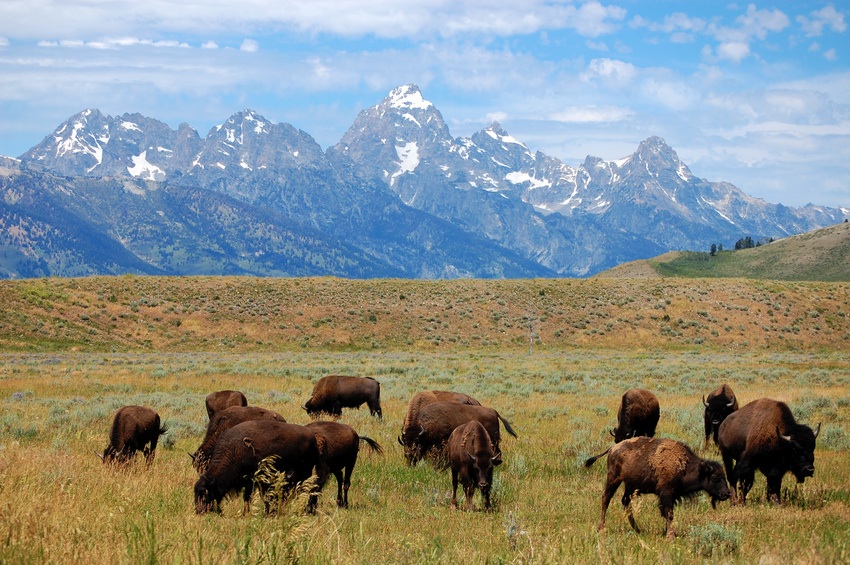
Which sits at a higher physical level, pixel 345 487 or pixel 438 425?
pixel 438 425

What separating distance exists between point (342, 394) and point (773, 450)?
12.0 meters

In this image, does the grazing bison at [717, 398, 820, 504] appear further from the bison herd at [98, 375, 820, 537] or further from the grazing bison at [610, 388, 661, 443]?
the grazing bison at [610, 388, 661, 443]

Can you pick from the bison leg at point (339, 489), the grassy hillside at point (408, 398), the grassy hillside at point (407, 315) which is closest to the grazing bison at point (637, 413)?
the grassy hillside at point (408, 398)

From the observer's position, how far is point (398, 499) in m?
10.8

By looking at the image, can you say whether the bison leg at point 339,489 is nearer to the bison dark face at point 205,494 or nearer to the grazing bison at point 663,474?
the bison dark face at point 205,494

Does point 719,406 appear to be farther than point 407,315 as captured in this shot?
No

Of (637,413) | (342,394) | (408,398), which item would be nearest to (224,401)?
(342,394)

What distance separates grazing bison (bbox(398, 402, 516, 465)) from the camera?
13.3 meters

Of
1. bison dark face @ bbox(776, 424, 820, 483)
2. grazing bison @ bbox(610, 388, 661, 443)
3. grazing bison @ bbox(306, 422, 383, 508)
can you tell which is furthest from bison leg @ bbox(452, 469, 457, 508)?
grazing bison @ bbox(610, 388, 661, 443)

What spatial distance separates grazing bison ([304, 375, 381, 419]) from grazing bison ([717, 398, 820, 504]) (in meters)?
10.7

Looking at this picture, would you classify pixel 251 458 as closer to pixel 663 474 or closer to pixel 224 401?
pixel 663 474

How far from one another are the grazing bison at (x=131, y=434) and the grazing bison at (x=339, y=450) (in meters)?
3.92

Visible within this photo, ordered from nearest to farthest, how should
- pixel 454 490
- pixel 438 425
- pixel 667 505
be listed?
pixel 667 505
pixel 454 490
pixel 438 425

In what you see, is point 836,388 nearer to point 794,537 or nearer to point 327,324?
point 794,537
